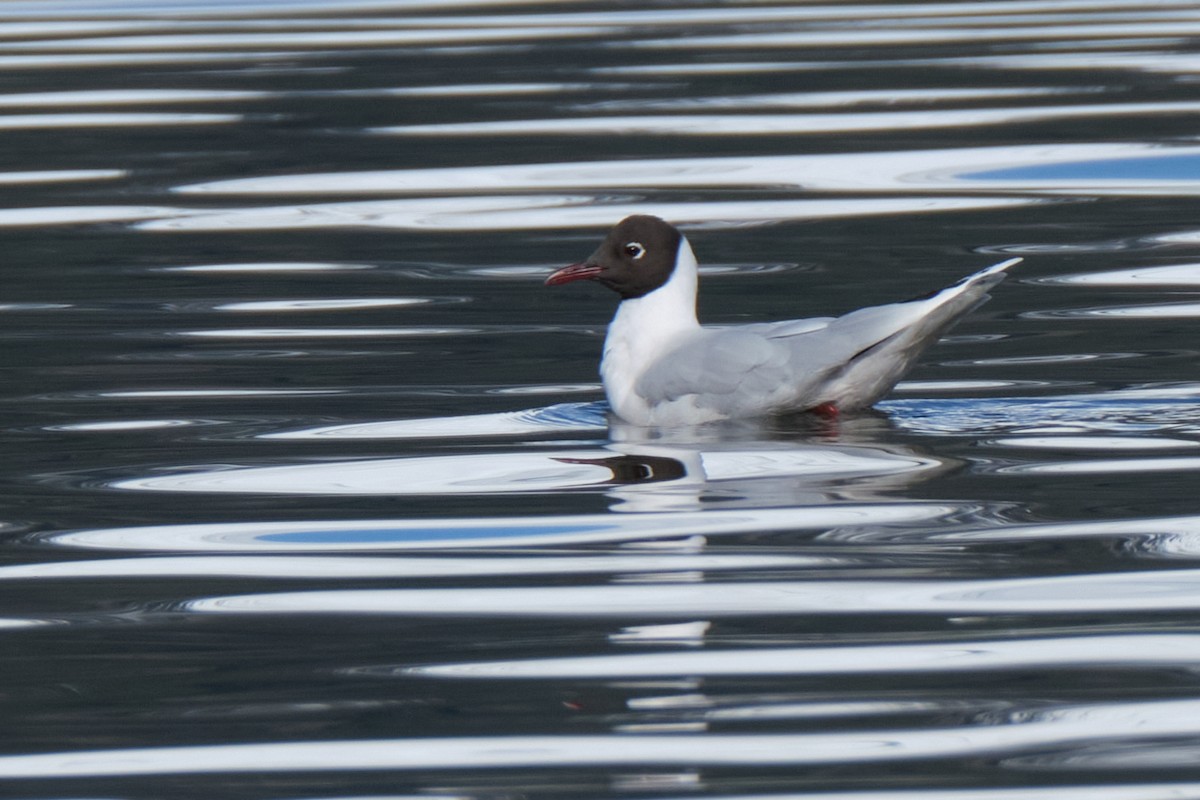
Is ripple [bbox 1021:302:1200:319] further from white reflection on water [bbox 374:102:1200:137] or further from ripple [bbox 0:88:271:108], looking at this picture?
ripple [bbox 0:88:271:108]

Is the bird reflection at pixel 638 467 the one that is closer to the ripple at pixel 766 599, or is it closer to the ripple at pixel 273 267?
the ripple at pixel 766 599

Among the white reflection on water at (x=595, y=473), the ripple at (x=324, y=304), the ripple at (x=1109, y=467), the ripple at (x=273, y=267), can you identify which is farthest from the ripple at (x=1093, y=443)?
the ripple at (x=273, y=267)

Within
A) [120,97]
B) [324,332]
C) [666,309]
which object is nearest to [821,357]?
[666,309]

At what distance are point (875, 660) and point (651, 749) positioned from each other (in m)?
0.68

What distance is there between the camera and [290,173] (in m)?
13.9

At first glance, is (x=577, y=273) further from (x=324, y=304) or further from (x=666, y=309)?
(x=324, y=304)

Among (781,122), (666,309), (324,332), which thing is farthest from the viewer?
(781,122)

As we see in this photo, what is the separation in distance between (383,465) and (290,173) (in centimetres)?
702

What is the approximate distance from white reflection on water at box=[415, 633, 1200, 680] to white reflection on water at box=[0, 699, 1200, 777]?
31cm

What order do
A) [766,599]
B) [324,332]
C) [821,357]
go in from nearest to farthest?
[766,599], [821,357], [324,332]

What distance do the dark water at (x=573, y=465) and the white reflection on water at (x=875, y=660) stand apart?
0.01 m

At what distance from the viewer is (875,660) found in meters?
4.95

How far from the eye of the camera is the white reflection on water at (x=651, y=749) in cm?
441

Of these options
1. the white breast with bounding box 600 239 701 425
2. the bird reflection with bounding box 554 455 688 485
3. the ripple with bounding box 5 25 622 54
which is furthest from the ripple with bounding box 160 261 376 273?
the ripple with bounding box 5 25 622 54
